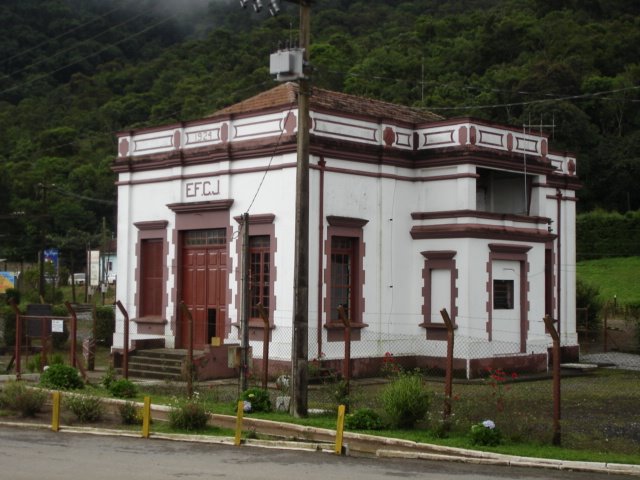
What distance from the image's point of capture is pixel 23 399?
17781 mm

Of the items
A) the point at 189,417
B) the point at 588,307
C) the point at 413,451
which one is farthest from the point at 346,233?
the point at 588,307

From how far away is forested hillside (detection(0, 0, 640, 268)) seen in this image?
65812mm

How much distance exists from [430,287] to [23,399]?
37.1 feet

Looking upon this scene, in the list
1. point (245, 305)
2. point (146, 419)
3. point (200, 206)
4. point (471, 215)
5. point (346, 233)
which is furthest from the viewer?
point (200, 206)

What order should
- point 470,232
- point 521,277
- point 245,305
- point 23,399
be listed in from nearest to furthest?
point 23,399, point 245,305, point 470,232, point 521,277

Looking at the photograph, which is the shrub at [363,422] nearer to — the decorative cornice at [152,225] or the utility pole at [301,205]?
the utility pole at [301,205]

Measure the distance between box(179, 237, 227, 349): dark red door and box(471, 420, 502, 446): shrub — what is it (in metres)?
11.5

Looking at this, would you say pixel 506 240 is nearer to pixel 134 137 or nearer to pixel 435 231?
pixel 435 231

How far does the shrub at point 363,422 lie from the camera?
15.6 metres

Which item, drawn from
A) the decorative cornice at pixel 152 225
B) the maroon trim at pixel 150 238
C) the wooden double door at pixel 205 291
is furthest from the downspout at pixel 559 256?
the decorative cornice at pixel 152 225

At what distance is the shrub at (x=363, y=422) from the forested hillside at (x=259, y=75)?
109 ft

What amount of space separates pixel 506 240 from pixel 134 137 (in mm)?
10568

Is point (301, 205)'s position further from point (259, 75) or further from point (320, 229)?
point (259, 75)

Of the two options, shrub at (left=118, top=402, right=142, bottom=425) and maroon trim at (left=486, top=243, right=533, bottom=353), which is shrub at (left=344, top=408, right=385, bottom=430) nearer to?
shrub at (left=118, top=402, right=142, bottom=425)
